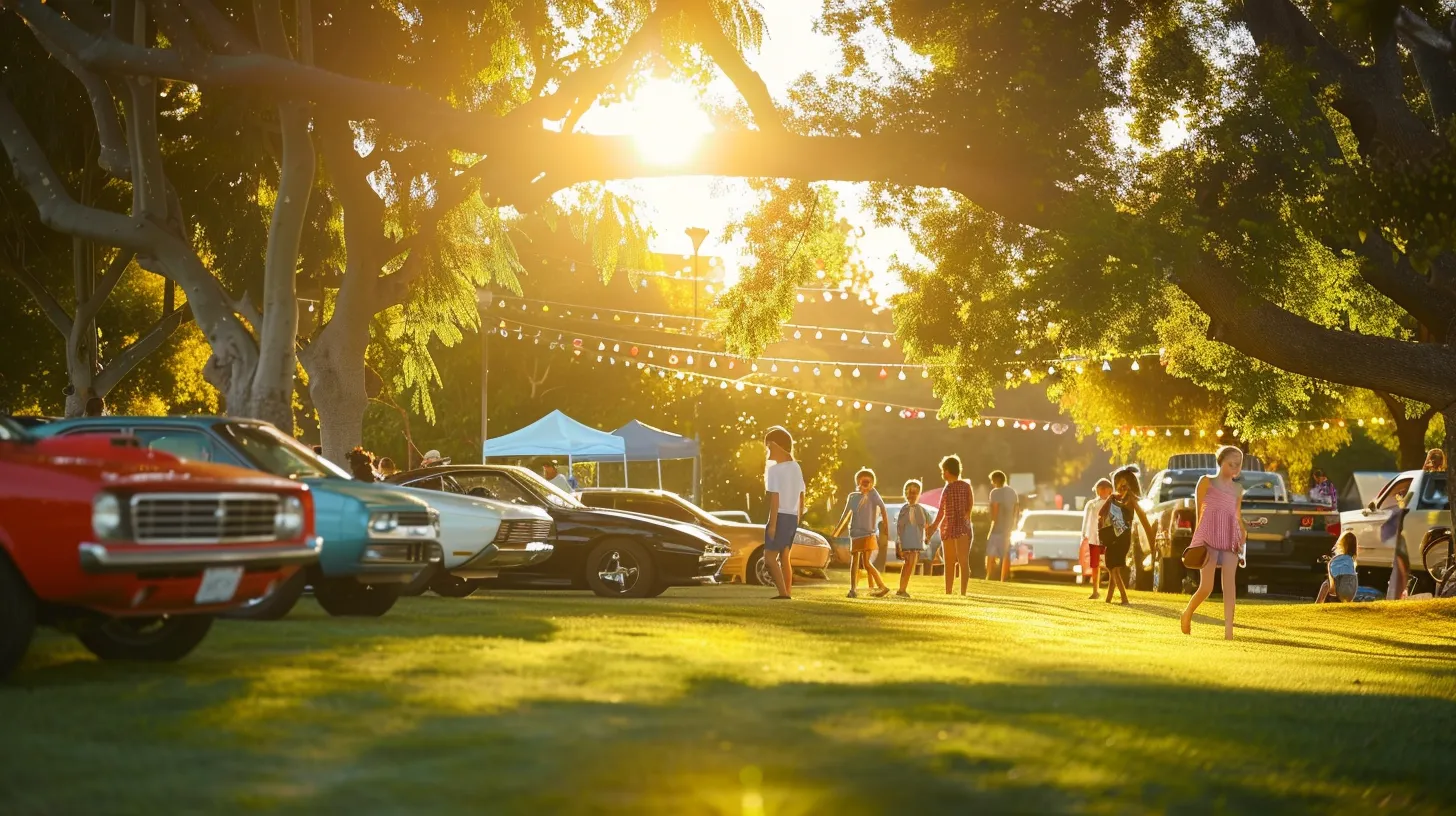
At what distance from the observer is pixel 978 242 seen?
940 inches

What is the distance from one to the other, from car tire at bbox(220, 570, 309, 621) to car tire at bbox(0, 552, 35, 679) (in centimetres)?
430

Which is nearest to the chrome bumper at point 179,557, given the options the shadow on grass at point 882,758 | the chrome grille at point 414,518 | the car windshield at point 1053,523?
the shadow on grass at point 882,758

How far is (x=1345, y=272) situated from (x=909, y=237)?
5667 mm

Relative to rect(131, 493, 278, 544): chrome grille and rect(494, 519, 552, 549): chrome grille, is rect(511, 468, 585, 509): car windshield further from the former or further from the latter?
rect(131, 493, 278, 544): chrome grille

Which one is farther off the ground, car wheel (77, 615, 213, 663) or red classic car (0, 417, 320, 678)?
red classic car (0, 417, 320, 678)

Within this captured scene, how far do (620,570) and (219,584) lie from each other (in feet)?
35.1

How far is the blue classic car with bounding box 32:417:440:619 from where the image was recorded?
12805mm

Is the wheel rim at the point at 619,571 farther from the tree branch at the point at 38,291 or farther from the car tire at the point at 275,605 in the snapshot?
the tree branch at the point at 38,291

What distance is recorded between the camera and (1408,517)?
2573 cm

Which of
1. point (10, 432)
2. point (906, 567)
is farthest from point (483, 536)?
point (906, 567)

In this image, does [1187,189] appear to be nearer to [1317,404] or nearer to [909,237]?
[909,237]

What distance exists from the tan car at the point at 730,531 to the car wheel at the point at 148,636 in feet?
38.0

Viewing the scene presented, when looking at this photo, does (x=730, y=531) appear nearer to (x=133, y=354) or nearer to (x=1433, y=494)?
(x=133, y=354)

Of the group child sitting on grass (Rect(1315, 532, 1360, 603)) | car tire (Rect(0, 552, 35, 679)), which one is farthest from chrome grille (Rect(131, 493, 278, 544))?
child sitting on grass (Rect(1315, 532, 1360, 603))
